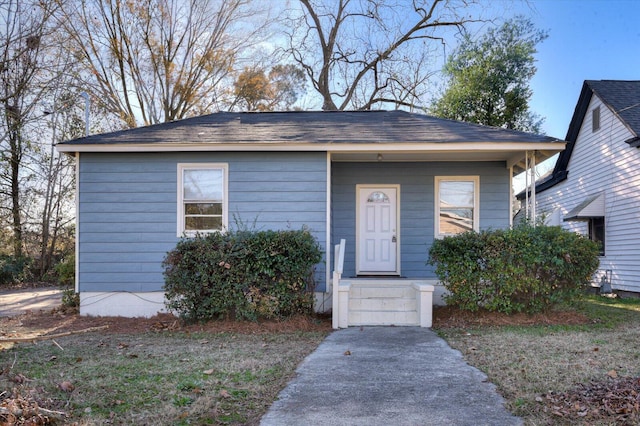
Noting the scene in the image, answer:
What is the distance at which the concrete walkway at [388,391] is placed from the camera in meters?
3.39

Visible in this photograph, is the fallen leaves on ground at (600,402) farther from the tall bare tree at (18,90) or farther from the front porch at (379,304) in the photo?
the tall bare tree at (18,90)

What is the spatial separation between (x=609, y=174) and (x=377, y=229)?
22.9 ft

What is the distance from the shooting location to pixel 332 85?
21.8 meters

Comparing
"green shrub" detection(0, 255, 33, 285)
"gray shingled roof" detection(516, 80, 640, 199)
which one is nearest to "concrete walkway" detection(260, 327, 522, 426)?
"gray shingled roof" detection(516, 80, 640, 199)

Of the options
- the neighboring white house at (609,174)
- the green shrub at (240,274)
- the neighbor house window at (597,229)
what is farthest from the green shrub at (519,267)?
the neighbor house window at (597,229)

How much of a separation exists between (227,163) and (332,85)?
14.1 meters

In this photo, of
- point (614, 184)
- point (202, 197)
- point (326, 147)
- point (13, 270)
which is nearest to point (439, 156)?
point (326, 147)

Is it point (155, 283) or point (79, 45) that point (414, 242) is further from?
point (79, 45)

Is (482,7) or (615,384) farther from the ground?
(482,7)

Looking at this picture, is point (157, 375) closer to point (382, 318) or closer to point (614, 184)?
point (382, 318)

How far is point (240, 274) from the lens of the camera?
7.32 meters

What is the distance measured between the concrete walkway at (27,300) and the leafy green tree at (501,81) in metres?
15.5

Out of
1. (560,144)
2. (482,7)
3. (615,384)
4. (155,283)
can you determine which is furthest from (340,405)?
(482,7)

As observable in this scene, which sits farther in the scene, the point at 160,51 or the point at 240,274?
the point at 160,51
